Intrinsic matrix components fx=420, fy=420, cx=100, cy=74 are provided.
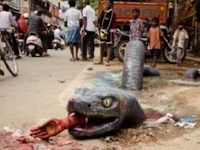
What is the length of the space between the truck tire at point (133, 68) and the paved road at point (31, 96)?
1.06 metres

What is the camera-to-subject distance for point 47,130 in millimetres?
3846

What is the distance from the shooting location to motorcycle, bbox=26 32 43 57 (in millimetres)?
14523

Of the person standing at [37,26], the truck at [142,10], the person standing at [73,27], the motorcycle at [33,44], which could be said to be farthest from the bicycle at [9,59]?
the person standing at [37,26]

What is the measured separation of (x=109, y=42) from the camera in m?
11.3

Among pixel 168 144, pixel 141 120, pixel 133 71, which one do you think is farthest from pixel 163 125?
pixel 133 71

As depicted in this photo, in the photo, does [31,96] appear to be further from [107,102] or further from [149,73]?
[149,73]

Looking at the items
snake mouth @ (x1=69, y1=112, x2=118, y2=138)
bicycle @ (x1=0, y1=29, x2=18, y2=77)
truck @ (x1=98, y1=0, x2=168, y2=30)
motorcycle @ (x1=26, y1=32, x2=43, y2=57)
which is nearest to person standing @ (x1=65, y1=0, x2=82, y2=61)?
truck @ (x1=98, y1=0, x2=168, y2=30)

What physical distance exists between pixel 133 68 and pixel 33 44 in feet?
26.0

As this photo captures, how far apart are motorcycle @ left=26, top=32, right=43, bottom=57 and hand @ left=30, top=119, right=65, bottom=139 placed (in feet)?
35.7

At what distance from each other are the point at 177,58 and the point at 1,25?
5.37 metres

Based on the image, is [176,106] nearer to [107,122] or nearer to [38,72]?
[107,122]

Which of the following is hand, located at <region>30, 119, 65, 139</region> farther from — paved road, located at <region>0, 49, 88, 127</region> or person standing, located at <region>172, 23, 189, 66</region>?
person standing, located at <region>172, 23, 189, 66</region>

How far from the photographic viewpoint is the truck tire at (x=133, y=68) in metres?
6.96

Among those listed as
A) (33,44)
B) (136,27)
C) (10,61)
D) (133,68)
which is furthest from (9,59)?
(33,44)
